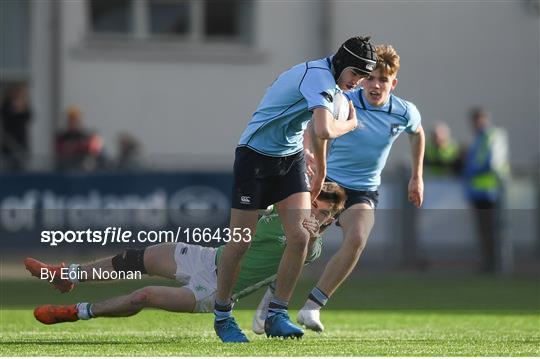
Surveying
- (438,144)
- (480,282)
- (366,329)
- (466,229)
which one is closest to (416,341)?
(366,329)

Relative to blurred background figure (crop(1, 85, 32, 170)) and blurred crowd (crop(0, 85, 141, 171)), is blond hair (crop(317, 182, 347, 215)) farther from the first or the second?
blurred background figure (crop(1, 85, 32, 170))

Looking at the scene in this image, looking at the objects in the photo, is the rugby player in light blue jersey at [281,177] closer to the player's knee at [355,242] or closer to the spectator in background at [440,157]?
the player's knee at [355,242]

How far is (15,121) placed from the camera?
22609 millimetres

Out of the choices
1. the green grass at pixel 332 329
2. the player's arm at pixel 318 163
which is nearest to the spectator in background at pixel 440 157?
the green grass at pixel 332 329

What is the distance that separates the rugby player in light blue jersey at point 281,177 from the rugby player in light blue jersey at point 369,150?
44.8 inches

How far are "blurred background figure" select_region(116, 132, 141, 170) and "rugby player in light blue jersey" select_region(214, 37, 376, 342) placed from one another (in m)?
11.0

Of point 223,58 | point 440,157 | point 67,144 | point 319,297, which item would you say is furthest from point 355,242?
point 223,58

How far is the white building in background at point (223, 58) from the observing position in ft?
77.5

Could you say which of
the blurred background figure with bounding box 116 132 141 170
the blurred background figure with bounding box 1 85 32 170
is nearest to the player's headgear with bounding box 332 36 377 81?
the blurred background figure with bounding box 116 132 141 170

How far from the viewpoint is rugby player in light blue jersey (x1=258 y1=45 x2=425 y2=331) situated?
1099cm

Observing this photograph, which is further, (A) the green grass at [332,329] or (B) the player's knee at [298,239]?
(B) the player's knee at [298,239]

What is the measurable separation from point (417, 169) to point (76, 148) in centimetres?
1035

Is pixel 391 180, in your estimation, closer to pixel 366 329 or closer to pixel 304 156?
pixel 366 329

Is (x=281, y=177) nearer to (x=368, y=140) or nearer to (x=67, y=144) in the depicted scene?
(x=368, y=140)
